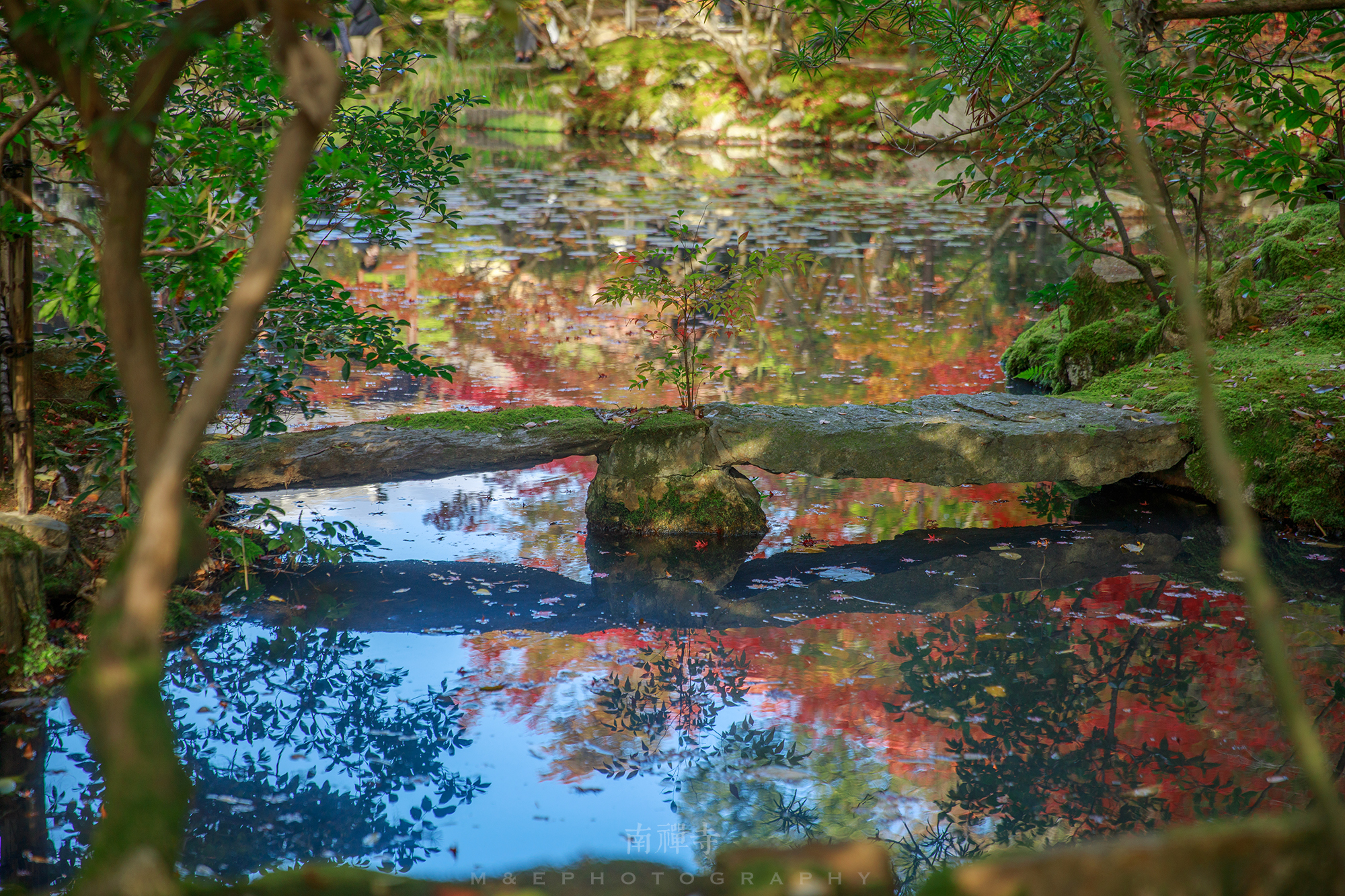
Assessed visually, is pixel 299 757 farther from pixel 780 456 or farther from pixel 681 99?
pixel 681 99

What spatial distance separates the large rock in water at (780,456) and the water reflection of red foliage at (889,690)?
1.03 meters

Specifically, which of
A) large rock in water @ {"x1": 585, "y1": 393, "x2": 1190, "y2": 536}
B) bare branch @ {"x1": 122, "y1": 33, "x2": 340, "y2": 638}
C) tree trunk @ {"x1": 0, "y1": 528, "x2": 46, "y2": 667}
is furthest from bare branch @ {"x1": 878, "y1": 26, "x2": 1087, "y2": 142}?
tree trunk @ {"x1": 0, "y1": 528, "x2": 46, "y2": 667}

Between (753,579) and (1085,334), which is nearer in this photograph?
(753,579)

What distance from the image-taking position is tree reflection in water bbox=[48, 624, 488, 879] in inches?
110

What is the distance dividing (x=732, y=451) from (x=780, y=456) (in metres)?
0.27

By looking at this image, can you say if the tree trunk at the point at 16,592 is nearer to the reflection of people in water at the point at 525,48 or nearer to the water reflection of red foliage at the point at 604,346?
the water reflection of red foliage at the point at 604,346

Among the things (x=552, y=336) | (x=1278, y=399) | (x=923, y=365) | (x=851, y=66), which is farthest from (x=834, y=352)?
(x=851, y=66)

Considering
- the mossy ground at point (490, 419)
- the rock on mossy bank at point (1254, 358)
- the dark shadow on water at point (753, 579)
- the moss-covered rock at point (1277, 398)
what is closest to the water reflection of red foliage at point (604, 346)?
the rock on mossy bank at point (1254, 358)

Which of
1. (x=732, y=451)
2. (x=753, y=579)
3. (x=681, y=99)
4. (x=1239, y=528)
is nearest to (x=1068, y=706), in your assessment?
(x=753, y=579)

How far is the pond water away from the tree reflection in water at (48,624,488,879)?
1 centimetres

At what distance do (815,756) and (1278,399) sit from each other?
423cm

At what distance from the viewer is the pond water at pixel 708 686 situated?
291cm

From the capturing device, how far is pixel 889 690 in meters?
3.74

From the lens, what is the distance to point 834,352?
8953mm
